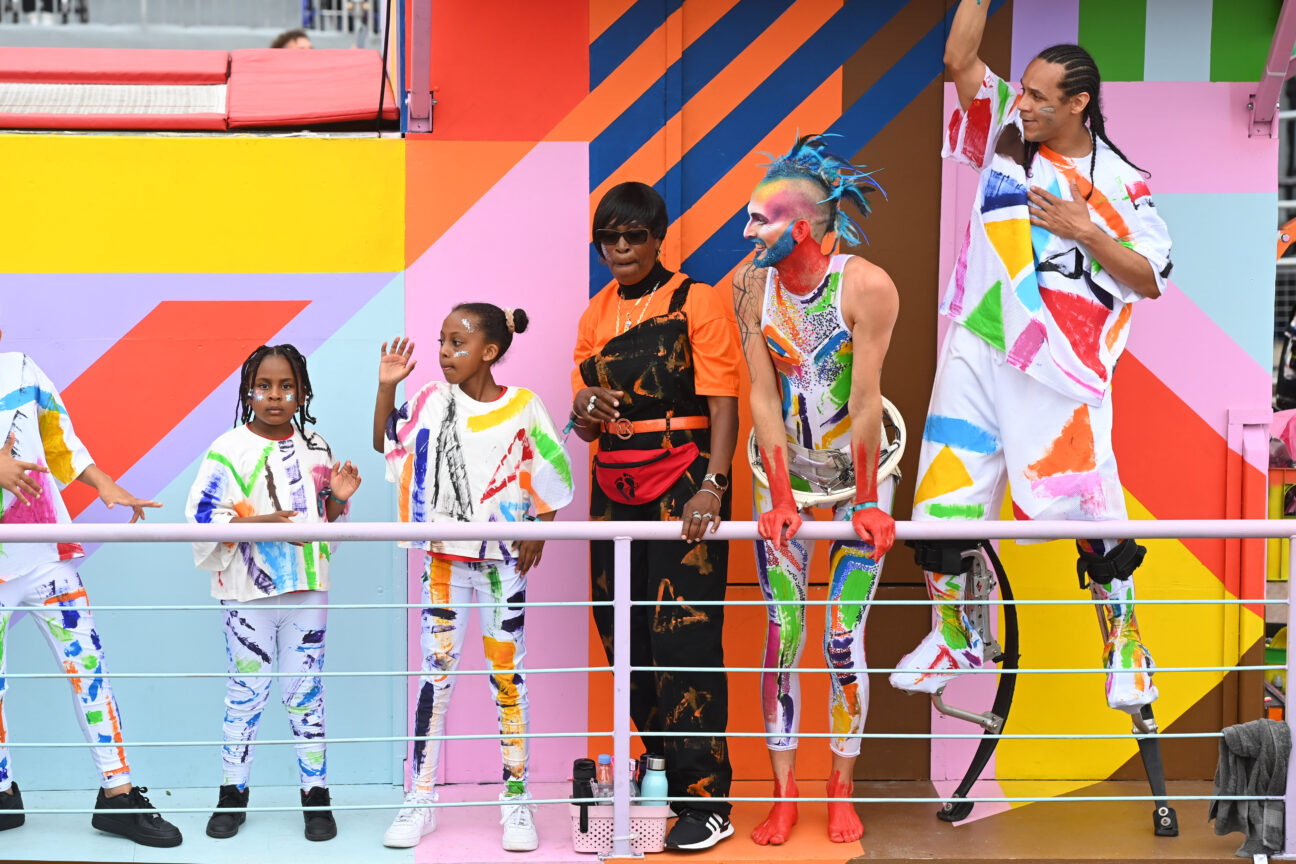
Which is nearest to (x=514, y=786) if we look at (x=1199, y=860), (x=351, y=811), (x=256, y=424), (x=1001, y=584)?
(x=351, y=811)

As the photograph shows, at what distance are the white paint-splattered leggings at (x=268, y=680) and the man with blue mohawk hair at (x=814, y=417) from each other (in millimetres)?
1321

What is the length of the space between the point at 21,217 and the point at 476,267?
1.47 m

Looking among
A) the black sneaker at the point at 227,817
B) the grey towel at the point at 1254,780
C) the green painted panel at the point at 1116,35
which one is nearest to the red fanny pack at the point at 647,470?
the black sneaker at the point at 227,817

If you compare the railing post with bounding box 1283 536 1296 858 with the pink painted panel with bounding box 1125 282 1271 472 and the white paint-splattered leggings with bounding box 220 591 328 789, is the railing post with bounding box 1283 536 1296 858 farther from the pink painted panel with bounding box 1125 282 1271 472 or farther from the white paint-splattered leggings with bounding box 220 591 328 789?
the white paint-splattered leggings with bounding box 220 591 328 789

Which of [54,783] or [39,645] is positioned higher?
[39,645]

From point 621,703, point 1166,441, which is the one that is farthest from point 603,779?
point 1166,441

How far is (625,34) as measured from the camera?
15.2ft

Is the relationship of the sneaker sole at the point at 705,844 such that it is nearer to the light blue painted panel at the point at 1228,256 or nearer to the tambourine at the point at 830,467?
the tambourine at the point at 830,467

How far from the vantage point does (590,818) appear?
3887mm

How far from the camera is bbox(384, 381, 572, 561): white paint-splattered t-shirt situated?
4.08 m

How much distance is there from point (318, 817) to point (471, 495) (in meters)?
1.04

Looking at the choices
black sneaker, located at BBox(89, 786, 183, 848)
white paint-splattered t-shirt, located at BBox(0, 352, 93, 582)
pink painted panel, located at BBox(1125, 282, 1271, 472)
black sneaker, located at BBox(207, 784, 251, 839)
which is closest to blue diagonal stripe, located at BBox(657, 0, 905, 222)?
pink painted panel, located at BBox(1125, 282, 1271, 472)

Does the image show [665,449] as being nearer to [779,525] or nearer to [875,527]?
[779,525]

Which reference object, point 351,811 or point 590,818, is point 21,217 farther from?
point 590,818
